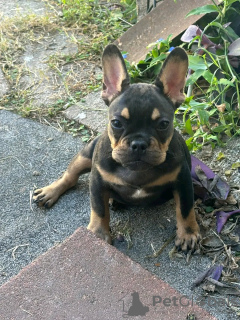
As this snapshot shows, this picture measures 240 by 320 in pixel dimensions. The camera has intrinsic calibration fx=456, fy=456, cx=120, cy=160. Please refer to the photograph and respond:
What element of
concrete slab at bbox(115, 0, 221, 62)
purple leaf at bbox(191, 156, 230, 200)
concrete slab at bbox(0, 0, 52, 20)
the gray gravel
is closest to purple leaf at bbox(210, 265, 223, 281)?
the gray gravel

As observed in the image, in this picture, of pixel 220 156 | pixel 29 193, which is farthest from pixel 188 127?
pixel 29 193

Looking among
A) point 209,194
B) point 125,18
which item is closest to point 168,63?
point 209,194

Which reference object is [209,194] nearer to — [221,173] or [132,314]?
[221,173]

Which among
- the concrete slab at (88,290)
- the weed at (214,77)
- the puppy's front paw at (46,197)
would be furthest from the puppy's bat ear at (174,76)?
the puppy's front paw at (46,197)

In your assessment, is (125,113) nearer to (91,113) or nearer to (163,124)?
(163,124)

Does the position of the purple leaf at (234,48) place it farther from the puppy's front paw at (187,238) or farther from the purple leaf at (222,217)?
the puppy's front paw at (187,238)

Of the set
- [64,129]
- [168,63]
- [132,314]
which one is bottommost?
[64,129]
